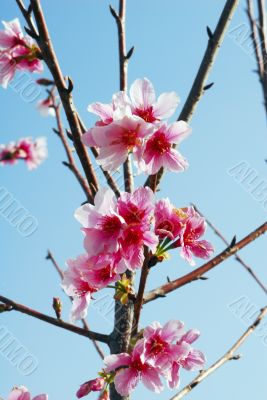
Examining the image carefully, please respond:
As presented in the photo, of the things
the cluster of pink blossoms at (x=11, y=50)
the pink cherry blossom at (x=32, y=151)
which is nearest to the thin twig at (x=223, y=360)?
the cluster of pink blossoms at (x=11, y=50)

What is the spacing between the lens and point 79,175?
2531 millimetres

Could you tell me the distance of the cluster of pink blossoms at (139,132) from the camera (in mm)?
1513

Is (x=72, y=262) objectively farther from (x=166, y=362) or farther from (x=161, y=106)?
(x=161, y=106)

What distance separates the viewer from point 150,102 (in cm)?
168

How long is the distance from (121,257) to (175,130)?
1.56 feet

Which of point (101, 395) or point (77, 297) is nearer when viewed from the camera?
point (77, 297)

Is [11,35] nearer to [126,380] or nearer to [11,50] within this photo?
[11,50]

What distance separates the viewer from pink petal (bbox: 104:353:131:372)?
5.39 feet

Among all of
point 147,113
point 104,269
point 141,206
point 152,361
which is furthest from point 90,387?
point 147,113

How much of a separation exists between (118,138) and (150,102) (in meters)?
0.24

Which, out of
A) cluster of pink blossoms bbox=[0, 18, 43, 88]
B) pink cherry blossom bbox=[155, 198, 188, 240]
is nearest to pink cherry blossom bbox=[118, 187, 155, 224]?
pink cherry blossom bbox=[155, 198, 188, 240]

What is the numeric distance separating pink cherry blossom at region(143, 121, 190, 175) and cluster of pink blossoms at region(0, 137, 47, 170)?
5.11 meters

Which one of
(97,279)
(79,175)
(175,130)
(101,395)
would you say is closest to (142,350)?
(97,279)

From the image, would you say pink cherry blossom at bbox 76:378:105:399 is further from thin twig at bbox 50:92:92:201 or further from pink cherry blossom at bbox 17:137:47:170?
pink cherry blossom at bbox 17:137:47:170
